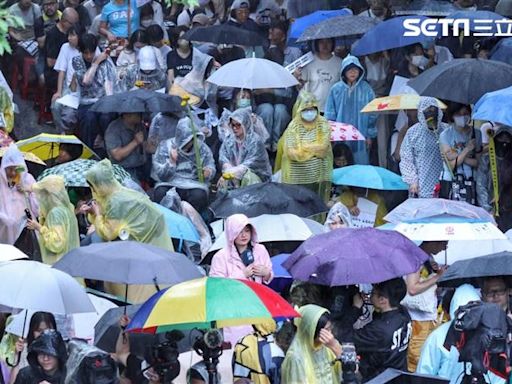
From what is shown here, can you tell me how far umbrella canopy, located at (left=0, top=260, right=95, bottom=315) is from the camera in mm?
15008

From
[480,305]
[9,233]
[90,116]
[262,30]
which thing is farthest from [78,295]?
[262,30]

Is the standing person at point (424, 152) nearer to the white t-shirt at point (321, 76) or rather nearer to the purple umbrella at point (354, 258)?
the white t-shirt at point (321, 76)

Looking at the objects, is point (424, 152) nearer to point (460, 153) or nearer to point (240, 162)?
point (460, 153)

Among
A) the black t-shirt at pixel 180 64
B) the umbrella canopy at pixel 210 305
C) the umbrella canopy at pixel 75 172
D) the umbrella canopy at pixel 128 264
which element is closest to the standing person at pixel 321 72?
the black t-shirt at pixel 180 64

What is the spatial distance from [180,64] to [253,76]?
1.72 metres

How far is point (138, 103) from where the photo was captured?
70.8 feet

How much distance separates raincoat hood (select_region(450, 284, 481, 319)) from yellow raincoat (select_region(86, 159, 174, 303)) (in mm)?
3085

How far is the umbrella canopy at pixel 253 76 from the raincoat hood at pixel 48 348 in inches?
309

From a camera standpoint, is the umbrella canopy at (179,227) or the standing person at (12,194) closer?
the umbrella canopy at (179,227)

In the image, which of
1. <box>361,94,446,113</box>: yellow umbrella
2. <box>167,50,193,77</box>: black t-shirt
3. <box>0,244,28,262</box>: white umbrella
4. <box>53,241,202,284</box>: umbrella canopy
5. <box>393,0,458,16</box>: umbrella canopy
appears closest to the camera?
<box>53,241,202,284</box>: umbrella canopy

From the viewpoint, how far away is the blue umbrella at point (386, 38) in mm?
22516

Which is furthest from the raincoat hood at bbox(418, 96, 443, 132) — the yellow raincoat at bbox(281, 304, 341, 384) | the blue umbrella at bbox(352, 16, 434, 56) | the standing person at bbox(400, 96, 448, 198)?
the yellow raincoat at bbox(281, 304, 341, 384)

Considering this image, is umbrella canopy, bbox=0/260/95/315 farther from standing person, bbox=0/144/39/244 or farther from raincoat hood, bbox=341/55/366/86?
raincoat hood, bbox=341/55/366/86

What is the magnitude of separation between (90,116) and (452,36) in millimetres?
3991
